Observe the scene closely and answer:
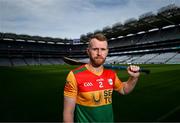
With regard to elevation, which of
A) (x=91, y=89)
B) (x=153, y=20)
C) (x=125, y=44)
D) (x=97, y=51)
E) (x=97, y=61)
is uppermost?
(x=153, y=20)

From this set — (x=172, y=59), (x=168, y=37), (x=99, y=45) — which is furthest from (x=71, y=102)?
(x=168, y=37)

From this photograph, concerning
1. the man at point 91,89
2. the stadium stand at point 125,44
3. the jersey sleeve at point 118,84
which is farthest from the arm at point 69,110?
the stadium stand at point 125,44

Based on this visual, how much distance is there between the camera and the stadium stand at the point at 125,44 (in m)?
62.5

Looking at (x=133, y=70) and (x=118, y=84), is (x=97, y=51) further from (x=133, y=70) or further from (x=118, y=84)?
(x=118, y=84)

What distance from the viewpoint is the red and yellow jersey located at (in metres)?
2.87

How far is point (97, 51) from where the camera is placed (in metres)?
2.87

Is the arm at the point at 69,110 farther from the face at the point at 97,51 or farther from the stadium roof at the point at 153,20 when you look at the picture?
the stadium roof at the point at 153,20

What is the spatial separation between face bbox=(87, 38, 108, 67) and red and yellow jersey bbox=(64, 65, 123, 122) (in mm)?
219

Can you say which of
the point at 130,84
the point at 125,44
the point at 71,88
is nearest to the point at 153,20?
the point at 125,44

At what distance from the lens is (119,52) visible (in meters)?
91.1

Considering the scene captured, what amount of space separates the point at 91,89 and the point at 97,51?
0.55m

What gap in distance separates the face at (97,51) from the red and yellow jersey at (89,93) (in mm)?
219

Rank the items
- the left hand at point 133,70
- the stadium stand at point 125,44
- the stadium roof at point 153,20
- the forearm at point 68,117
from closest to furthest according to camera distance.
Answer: the forearm at point 68,117, the left hand at point 133,70, the stadium roof at point 153,20, the stadium stand at point 125,44

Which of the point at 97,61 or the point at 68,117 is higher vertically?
the point at 97,61
